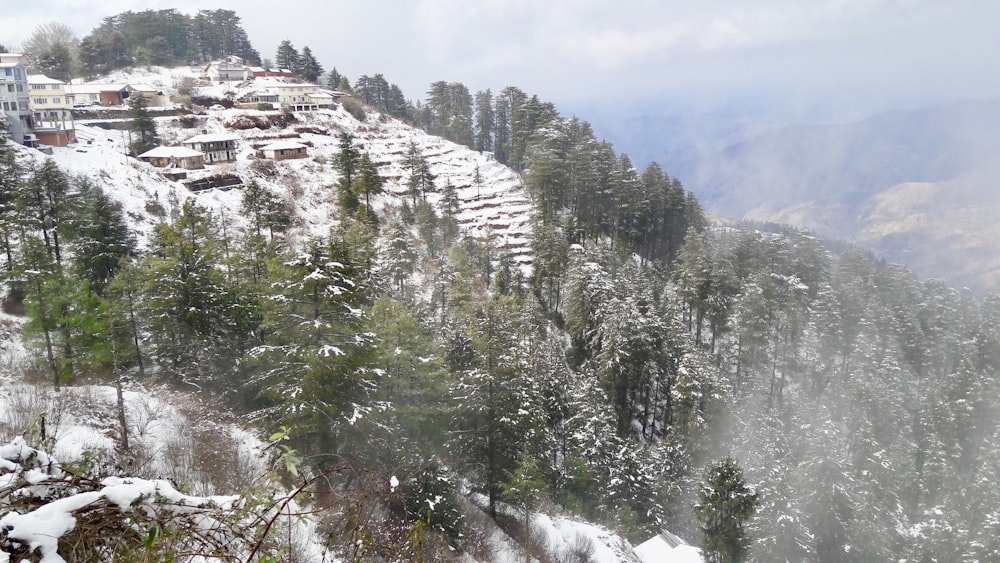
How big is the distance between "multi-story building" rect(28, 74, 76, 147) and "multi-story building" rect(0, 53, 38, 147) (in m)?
1.11

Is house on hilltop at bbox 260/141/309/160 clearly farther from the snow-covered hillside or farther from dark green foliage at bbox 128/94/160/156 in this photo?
dark green foliage at bbox 128/94/160/156

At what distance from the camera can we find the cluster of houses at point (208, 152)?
166 feet

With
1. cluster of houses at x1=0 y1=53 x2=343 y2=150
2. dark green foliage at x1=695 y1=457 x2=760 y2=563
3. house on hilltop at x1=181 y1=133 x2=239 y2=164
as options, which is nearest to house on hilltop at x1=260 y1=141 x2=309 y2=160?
house on hilltop at x1=181 y1=133 x2=239 y2=164

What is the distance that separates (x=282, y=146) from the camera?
192 feet

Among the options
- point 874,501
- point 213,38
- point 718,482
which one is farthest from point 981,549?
point 213,38

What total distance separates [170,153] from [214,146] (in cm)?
567

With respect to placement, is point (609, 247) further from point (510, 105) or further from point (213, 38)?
point (213, 38)

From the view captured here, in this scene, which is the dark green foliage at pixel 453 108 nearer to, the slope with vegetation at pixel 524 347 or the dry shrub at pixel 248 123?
the slope with vegetation at pixel 524 347

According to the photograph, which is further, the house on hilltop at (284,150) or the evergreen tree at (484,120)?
the evergreen tree at (484,120)

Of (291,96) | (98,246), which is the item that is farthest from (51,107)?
(98,246)

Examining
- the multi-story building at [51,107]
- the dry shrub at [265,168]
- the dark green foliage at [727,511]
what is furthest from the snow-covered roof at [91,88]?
the dark green foliage at [727,511]

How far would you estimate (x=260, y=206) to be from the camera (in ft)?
139

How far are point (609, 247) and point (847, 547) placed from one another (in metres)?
31.8

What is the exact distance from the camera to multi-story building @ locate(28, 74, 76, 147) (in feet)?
158
